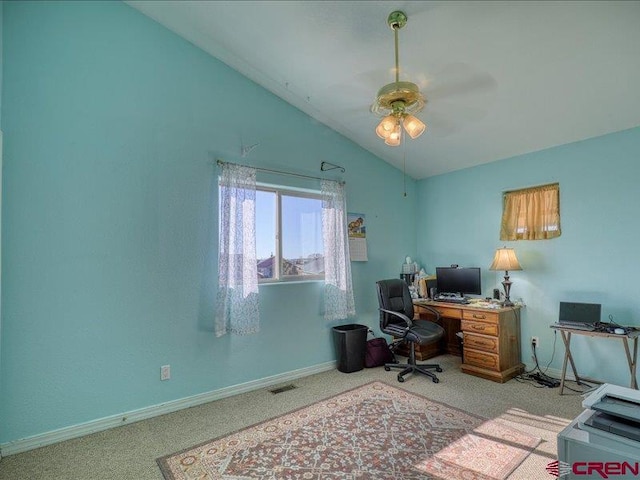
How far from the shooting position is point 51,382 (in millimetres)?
2305

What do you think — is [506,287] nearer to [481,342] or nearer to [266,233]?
[481,342]

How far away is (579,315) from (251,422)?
301 cm

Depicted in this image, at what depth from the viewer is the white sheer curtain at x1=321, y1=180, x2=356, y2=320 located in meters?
3.71

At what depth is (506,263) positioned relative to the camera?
357 centimetres

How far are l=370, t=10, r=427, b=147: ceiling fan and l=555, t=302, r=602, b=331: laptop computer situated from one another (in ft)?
7.41

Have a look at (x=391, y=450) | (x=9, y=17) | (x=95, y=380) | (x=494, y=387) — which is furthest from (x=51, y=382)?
(x=494, y=387)

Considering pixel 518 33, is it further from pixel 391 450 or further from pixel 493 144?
pixel 391 450

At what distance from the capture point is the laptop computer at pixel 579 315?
292cm

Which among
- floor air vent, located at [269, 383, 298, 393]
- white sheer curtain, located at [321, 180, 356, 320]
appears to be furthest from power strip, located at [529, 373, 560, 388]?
floor air vent, located at [269, 383, 298, 393]

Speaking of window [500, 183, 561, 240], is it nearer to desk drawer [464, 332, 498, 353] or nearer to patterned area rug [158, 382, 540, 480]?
desk drawer [464, 332, 498, 353]

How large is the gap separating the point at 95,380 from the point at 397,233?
3.65 meters

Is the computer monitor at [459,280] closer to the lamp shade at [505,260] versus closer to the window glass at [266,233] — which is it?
the lamp shade at [505,260]

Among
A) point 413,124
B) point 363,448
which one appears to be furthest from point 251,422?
point 413,124

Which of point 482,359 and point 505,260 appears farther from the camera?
point 505,260
